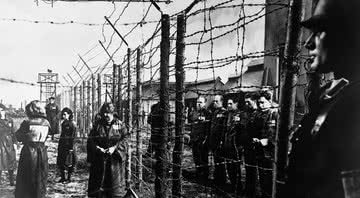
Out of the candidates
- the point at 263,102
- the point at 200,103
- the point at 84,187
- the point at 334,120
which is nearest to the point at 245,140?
the point at 263,102

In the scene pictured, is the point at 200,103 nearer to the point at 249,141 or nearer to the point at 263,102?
the point at 249,141

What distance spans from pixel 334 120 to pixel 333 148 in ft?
0.33

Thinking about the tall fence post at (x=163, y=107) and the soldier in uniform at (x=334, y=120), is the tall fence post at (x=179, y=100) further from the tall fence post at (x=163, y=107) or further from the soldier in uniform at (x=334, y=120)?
the soldier in uniform at (x=334, y=120)

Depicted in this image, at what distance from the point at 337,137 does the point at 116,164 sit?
18.7 feet

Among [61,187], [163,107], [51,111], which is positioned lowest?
[61,187]

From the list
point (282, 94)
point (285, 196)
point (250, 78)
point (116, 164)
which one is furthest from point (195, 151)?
point (250, 78)

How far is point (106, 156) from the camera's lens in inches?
254

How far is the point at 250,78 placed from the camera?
17.2 metres

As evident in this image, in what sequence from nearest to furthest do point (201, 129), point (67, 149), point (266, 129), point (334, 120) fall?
point (334, 120), point (266, 129), point (201, 129), point (67, 149)

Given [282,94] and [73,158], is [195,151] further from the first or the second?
[282,94]

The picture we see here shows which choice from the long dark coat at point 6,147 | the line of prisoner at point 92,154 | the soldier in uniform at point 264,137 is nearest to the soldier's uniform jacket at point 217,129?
the soldier in uniform at point 264,137

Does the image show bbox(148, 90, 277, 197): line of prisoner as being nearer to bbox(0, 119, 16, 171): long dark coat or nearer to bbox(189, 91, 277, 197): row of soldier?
bbox(189, 91, 277, 197): row of soldier

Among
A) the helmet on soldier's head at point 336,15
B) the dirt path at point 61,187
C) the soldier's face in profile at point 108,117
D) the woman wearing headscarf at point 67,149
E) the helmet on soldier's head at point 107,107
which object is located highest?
the helmet on soldier's head at point 336,15

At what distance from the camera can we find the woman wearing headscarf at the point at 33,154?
20.1 ft
